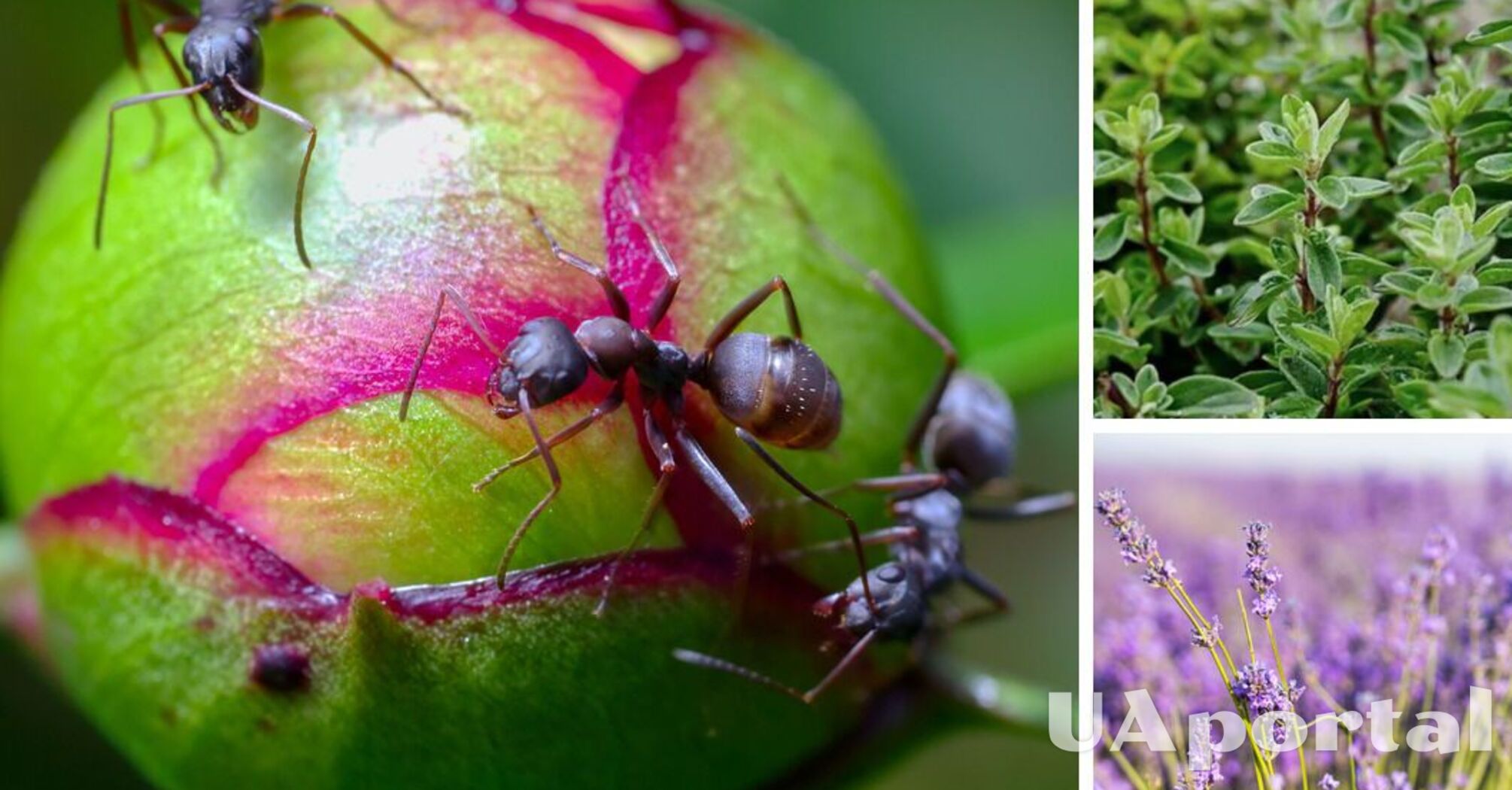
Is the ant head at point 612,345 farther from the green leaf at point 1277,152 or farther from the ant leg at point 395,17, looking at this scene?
the green leaf at point 1277,152

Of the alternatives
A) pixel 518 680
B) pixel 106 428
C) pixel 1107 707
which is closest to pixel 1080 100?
pixel 1107 707

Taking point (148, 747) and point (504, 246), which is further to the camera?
point (148, 747)

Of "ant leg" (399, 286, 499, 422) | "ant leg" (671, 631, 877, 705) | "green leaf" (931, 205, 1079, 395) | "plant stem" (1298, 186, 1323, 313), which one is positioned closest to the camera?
"ant leg" (399, 286, 499, 422)

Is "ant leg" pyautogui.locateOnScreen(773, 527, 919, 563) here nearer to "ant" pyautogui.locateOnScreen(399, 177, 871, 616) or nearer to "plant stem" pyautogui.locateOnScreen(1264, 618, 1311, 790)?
"ant" pyautogui.locateOnScreen(399, 177, 871, 616)

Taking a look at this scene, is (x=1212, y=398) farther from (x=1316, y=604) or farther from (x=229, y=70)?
(x=229, y=70)

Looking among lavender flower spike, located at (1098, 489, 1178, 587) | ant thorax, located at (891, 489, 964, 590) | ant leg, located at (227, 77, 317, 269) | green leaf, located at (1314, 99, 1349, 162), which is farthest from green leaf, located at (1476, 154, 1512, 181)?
ant leg, located at (227, 77, 317, 269)

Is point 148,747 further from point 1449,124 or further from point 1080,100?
point 1449,124

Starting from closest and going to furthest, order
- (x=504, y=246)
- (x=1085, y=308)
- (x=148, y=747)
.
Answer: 1. (x=504, y=246)
2. (x=148, y=747)
3. (x=1085, y=308)
